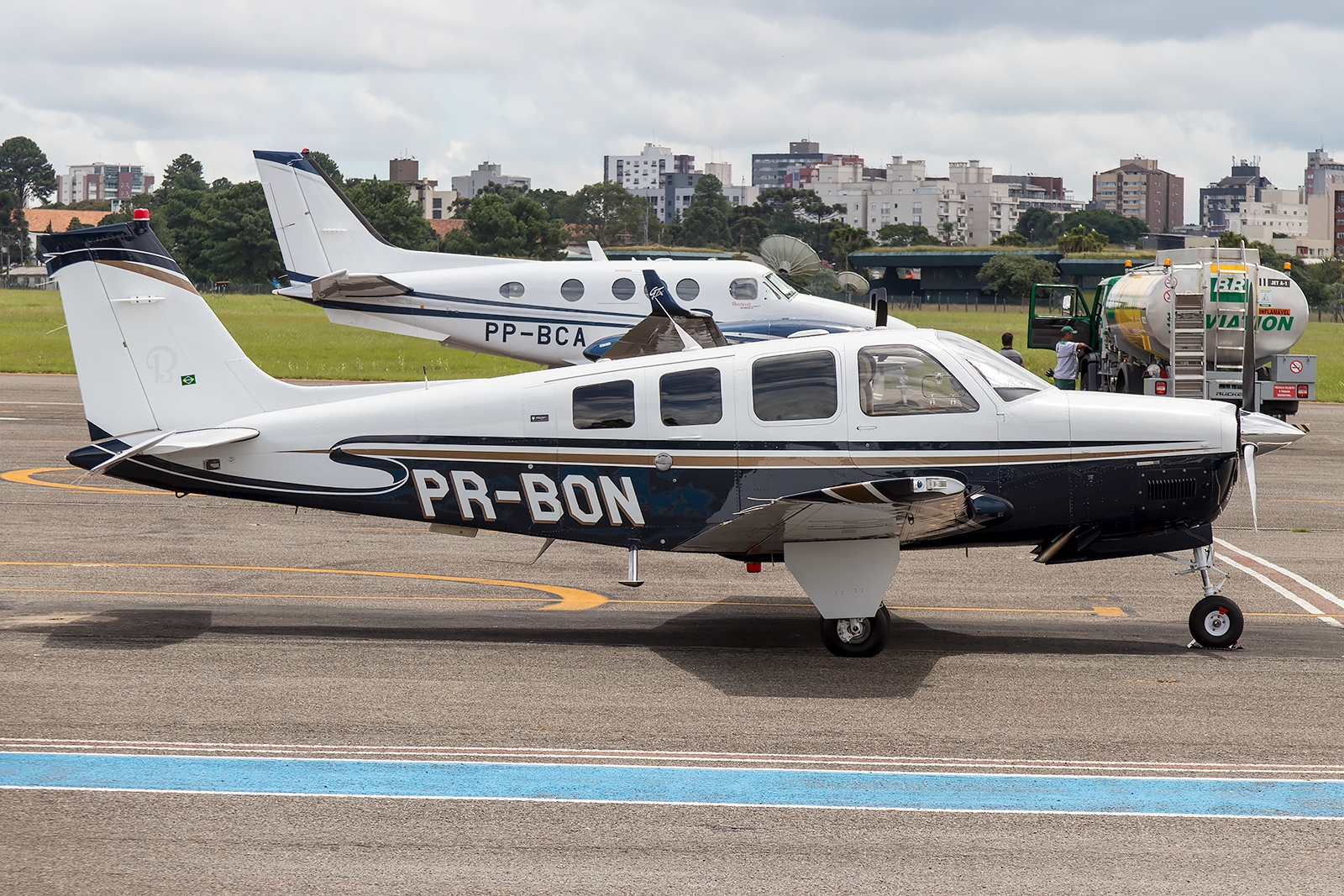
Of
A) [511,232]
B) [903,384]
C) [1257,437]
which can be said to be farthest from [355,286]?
[511,232]

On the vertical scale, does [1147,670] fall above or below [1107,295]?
below

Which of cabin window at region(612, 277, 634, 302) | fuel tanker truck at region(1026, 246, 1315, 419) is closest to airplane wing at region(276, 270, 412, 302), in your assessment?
cabin window at region(612, 277, 634, 302)

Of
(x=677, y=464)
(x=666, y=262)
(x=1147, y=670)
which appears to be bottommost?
(x=1147, y=670)

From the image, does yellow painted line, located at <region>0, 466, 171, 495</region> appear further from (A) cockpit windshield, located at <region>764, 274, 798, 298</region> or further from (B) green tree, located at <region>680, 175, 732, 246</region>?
(B) green tree, located at <region>680, 175, 732, 246</region>

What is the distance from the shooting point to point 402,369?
118 feet

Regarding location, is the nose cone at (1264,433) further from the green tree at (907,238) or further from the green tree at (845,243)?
the green tree at (907,238)

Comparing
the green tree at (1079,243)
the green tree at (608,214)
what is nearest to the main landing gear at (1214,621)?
the green tree at (1079,243)

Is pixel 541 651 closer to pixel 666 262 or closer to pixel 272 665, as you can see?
pixel 272 665

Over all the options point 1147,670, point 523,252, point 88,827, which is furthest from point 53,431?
point 523,252

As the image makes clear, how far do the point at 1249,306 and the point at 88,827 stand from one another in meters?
18.5

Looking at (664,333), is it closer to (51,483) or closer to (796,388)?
(796,388)

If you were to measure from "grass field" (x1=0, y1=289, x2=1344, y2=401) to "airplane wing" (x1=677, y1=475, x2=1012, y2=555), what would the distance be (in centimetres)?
1910

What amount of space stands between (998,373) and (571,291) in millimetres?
14612

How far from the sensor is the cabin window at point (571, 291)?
2336 centimetres
